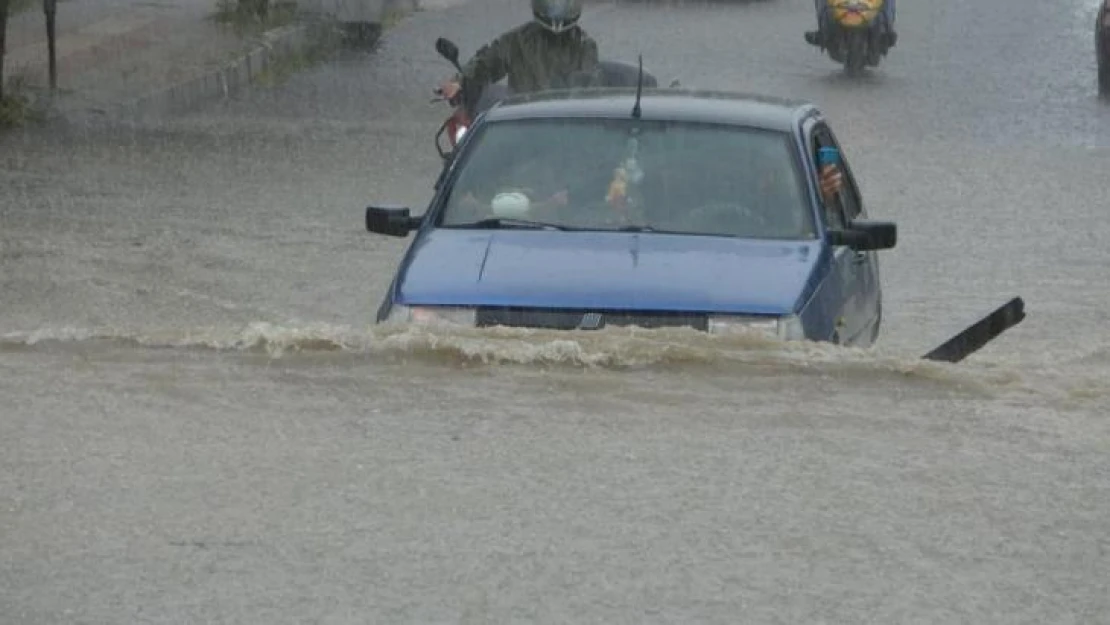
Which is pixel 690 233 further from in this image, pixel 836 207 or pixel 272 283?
pixel 272 283

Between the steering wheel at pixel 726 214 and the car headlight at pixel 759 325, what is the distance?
904mm

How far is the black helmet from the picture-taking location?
47.0 feet

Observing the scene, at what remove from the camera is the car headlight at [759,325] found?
27.4 feet

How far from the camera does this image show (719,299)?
8.41m

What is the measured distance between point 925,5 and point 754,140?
28.6 m

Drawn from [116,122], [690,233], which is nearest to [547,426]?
[690,233]

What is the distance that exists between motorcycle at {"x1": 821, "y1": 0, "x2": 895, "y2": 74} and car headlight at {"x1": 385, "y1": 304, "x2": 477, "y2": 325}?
1968 cm

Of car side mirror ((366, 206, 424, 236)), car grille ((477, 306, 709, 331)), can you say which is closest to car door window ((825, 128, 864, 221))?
car side mirror ((366, 206, 424, 236))

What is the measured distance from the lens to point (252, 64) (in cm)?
2486

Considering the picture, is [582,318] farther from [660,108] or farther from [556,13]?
[556,13]

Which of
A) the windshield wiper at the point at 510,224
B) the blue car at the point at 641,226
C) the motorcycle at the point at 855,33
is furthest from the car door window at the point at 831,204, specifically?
the motorcycle at the point at 855,33

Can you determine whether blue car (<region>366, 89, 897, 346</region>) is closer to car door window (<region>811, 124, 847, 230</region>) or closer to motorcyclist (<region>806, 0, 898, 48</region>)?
car door window (<region>811, 124, 847, 230</region>)

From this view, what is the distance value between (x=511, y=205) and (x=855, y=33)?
19.0 meters

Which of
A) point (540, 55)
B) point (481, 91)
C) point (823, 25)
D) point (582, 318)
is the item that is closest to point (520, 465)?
point (582, 318)
